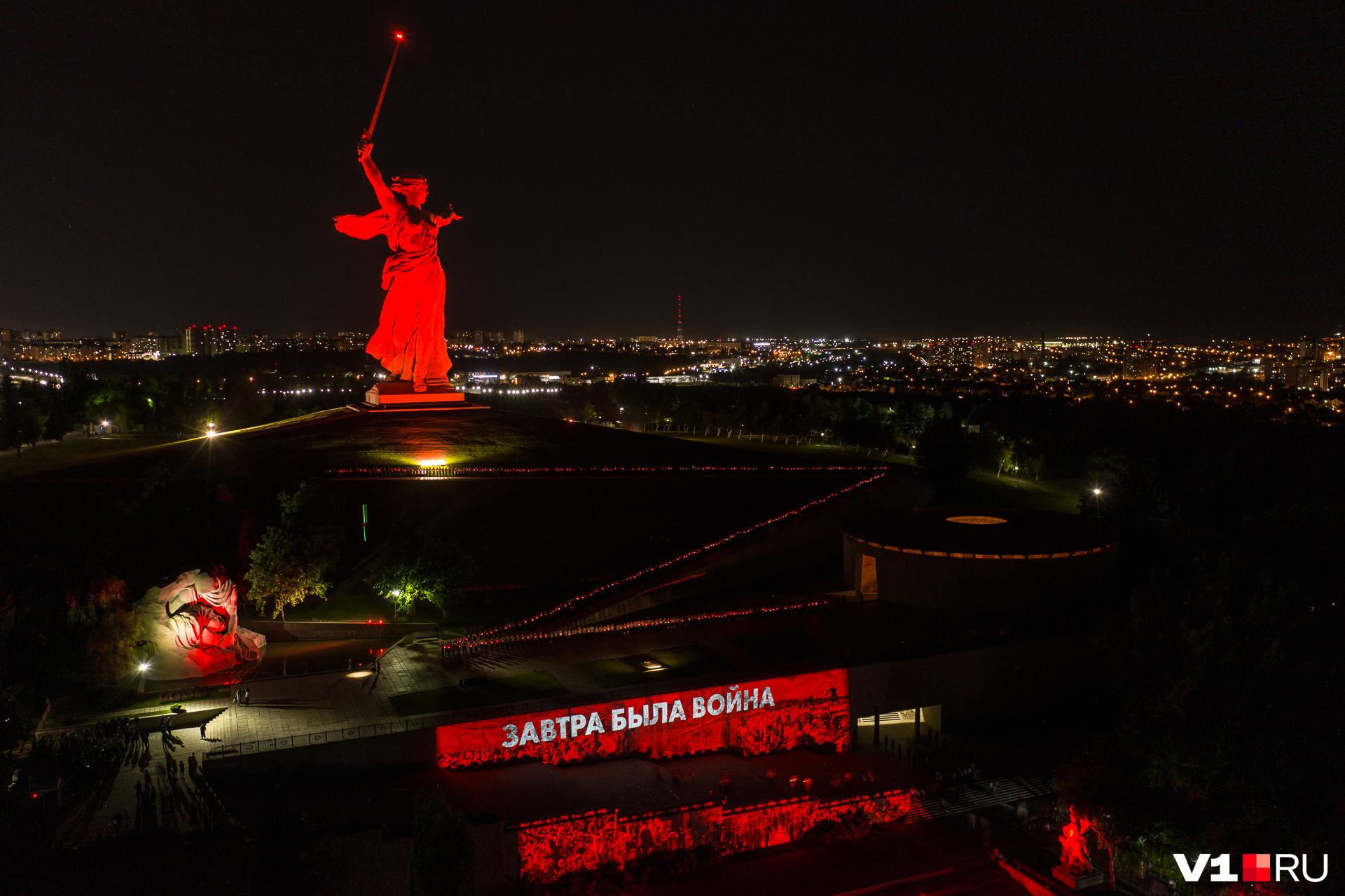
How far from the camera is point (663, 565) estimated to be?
26.2 meters

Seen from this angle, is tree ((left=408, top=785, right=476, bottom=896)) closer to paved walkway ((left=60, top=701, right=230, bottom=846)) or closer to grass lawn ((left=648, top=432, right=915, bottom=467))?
paved walkway ((left=60, top=701, right=230, bottom=846))

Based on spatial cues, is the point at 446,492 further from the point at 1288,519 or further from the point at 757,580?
the point at 1288,519

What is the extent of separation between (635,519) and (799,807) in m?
13.4

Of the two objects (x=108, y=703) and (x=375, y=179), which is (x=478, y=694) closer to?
(x=108, y=703)

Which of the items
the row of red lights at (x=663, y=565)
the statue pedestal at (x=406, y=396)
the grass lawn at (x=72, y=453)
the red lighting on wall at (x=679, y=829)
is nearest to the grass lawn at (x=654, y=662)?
the row of red lights at (x=663, y=565)

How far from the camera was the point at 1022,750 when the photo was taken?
66.5ft

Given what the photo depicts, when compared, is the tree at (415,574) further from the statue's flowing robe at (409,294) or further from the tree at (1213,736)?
the statue's flowing robe at (409,294)

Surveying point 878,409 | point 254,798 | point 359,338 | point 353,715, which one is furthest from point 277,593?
point 359,338

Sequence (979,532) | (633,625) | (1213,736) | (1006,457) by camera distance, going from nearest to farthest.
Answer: (1213,736) → (633,625) → (979,532) → (1006,457)

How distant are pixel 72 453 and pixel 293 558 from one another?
20338 mm

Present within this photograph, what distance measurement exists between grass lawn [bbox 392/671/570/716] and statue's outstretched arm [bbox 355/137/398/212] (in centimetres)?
2297

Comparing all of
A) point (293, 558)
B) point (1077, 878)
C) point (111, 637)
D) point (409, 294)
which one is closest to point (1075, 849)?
point (1077, 878)

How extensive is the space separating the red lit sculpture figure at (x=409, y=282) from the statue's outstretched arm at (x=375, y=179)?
3cm

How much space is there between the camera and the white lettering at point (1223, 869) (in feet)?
48.3
